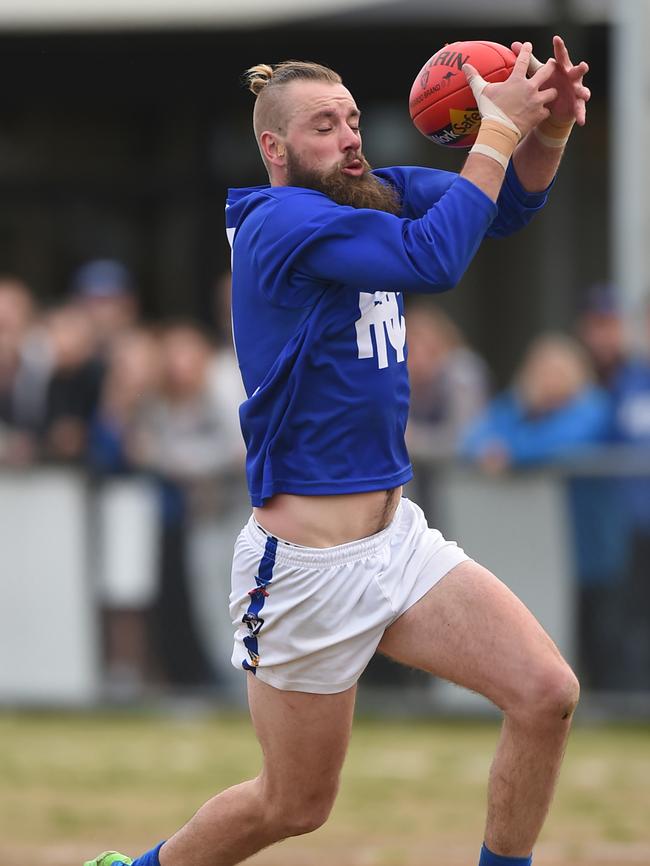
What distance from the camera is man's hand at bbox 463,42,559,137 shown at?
4711mm

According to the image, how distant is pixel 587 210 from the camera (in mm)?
18469

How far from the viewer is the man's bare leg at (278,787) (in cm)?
488

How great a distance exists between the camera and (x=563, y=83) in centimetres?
490

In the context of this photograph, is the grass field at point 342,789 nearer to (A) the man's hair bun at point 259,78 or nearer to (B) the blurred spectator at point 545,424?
(B) the blurred spectator at point 545,424

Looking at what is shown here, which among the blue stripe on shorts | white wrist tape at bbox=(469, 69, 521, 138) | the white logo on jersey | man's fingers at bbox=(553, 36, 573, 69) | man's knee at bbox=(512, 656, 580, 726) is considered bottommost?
man's knee at bbox=(512, 656, 580, 726)

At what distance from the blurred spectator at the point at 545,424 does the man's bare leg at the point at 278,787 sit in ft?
16.5

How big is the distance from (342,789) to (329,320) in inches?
162

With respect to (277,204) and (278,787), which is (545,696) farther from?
(277,204)

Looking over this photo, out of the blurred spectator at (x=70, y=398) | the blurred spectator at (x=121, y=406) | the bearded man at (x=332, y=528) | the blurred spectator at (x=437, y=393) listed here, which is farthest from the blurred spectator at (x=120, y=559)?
the bearded man at (x=332, y=528)

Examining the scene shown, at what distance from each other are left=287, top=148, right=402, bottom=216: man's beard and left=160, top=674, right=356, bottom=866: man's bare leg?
1.42m

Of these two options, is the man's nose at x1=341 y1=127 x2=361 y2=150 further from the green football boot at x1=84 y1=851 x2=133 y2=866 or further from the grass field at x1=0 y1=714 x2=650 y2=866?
the grass field at x1=0 y1=714 x2=650 y2=866

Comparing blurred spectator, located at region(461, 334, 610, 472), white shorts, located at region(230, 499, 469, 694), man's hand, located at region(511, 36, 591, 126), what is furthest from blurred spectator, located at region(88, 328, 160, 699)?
man's hand, located at region(511, 36, 591, 126)

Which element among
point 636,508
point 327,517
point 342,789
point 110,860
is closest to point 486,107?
point 327,517

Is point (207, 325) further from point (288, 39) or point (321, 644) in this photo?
point (321, 644)
